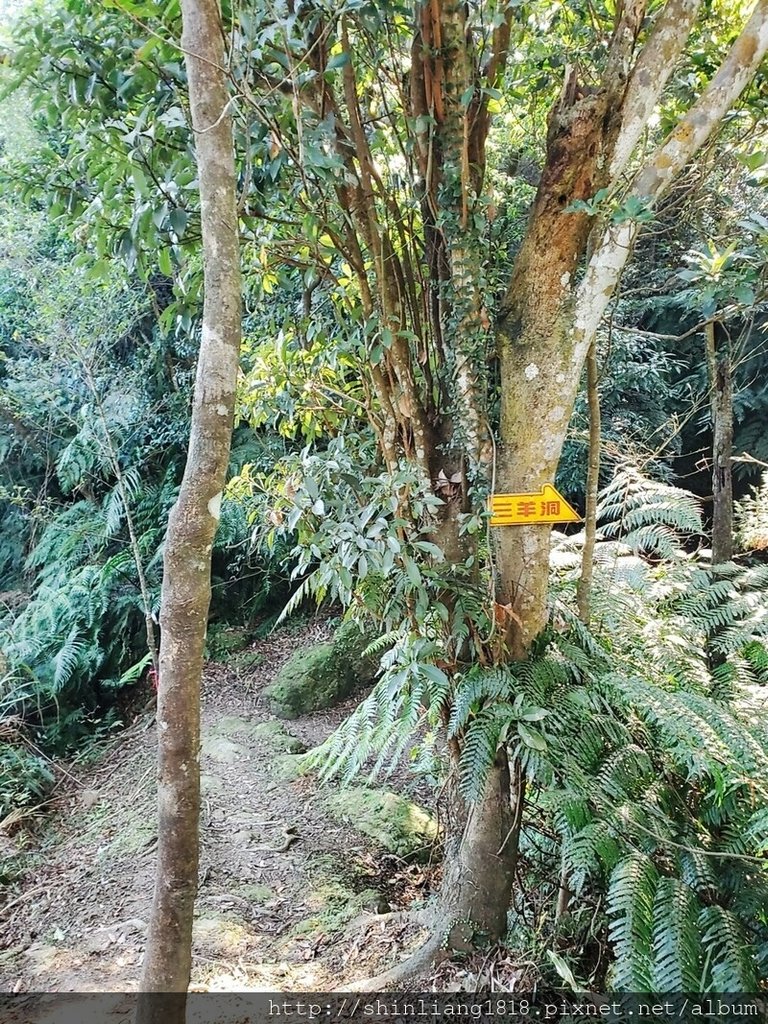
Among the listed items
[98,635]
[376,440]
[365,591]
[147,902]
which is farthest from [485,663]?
[98,635]

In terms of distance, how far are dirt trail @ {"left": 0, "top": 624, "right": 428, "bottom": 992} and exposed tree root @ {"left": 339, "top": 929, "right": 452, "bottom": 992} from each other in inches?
7.0

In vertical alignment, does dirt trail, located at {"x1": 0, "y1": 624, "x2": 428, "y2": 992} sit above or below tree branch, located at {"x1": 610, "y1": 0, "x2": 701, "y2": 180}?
below

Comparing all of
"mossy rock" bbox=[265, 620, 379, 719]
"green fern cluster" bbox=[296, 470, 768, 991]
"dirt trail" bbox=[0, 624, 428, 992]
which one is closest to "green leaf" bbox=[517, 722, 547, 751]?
"green fern cluster" bbox=[296, 470, 768, 991]

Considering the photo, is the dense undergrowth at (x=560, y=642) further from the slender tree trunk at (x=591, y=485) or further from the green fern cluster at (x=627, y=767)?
the slender tree trunk at (x=591, y=485)

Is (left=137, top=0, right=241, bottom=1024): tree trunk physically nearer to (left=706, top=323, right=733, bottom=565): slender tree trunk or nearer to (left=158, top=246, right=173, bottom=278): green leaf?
(left=158, top=246, right=173, bottom=278): green leaf

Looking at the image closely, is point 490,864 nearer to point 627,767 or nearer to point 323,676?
point 627,767

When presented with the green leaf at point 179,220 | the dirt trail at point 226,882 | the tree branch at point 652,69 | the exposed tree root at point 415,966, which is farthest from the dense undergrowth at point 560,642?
the dirt trail at point 226,882

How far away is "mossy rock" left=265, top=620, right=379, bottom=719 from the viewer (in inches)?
195

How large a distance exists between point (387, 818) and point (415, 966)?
1338mm

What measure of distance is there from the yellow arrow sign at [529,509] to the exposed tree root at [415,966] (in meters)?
1.33

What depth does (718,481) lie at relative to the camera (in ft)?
8.89

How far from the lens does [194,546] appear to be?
1.31 meters

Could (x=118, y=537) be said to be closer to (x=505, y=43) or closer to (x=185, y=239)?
(x=185, y=239)

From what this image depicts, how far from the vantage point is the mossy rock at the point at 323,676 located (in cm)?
496
